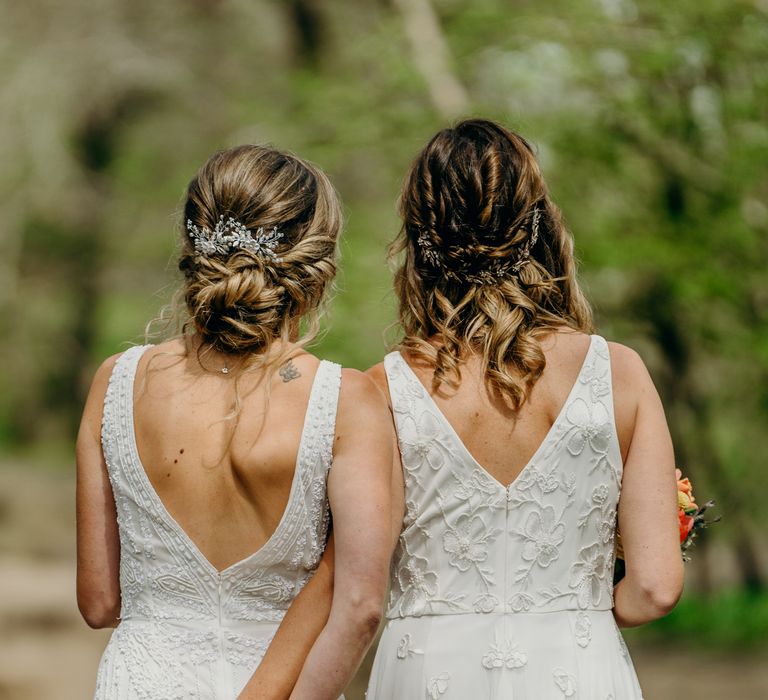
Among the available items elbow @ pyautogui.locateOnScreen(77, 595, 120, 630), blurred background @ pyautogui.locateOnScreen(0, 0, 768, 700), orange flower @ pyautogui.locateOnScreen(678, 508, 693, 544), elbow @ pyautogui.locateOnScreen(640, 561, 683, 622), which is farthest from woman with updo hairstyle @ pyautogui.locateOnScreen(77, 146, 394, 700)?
blurred background @ pyautogui.locateOnScreen(0, 0, 768, 700)

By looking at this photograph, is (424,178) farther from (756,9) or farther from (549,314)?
(756,9)

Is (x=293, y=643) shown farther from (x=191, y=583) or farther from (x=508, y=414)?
(x=508, y=414)

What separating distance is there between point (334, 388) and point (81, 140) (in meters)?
14.5

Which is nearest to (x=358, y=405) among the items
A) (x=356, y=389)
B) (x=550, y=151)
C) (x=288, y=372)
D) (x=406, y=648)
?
(x=356, y=389)

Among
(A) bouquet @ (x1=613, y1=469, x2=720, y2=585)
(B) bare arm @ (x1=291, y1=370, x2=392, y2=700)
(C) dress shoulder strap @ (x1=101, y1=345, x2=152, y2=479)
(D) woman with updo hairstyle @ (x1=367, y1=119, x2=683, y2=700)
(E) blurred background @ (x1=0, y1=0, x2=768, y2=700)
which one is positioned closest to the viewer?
(B) bare arm @ (x1=291, y1=370, x2=392, y2=700)

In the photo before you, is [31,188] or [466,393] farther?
[31,188]

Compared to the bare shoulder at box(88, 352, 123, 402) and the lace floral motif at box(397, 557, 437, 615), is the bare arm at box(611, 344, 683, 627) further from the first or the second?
the bare shoulder at box(88, 352, 123, 402)

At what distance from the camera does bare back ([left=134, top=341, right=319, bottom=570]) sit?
8.39 feet

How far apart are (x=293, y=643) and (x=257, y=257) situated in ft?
2.83

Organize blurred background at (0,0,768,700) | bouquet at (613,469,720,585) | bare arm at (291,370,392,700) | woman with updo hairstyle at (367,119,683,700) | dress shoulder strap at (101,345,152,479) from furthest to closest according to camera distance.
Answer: blurred background at (0,0,768,700)
bouquet at (613,469,720,585)
woman with updo hairstyle at (367,119,683,700)
dress shoulder strap at (101,345,152,479)
bare arm at (291,370,392,700)

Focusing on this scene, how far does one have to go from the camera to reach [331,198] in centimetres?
272

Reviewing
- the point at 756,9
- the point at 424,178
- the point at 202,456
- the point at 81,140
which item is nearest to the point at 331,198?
the point at 424,178

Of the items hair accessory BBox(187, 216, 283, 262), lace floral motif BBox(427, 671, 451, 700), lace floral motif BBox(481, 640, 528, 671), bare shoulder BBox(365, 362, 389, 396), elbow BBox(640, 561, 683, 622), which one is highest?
hair accessory BBox(187, 216, 283, 262)

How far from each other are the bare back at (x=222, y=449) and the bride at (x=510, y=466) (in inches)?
13.7
